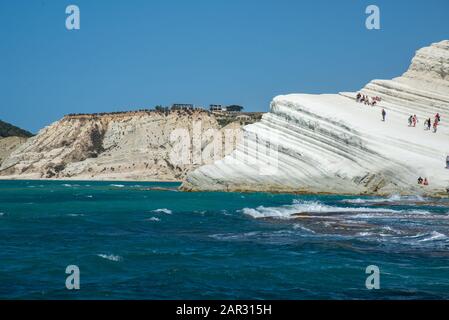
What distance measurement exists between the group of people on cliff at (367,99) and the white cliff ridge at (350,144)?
1.34ft

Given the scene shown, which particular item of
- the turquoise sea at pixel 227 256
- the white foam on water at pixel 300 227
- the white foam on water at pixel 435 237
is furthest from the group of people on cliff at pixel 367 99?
the white foam on water at pixel 435 237

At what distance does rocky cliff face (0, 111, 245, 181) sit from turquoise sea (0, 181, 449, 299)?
76326mm

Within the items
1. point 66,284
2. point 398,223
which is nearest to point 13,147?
point 398,223

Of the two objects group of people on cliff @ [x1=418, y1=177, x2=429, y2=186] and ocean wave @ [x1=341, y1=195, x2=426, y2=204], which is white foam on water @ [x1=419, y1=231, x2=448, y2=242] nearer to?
ocean wave @ [x1=341, y1=195, x2=426, y2=204]

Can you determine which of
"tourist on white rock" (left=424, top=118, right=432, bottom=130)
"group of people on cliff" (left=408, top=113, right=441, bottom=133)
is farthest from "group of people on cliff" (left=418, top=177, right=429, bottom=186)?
"tourist on white rock" (left=424, top=118, right=432, bottom=130)

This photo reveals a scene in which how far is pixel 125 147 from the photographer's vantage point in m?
108

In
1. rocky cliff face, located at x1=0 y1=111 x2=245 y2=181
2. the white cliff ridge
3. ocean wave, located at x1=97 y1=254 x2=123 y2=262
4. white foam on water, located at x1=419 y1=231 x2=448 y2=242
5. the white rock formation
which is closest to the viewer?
ocean wave, located at x1=97 y1=254 x2=123 y2=262

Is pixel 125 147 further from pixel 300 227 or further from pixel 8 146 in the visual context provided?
pixel 300 227

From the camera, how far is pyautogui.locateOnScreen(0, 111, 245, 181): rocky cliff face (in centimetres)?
10368

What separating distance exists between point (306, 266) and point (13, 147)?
417 feet

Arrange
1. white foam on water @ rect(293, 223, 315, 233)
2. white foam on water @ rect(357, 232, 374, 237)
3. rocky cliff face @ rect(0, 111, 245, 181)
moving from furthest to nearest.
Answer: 1. rocky cliff face @ rect(0, 111, 245, 181)
2. white foam on water @ rect(293, 223, 315, 233)
3. white foam on water @ rect(357, 232, 374, 237)

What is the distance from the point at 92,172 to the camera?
104m

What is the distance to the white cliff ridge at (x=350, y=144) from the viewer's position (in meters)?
44.2

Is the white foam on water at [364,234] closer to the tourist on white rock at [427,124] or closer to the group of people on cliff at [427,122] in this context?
the group of people on cliff at [427,122]
